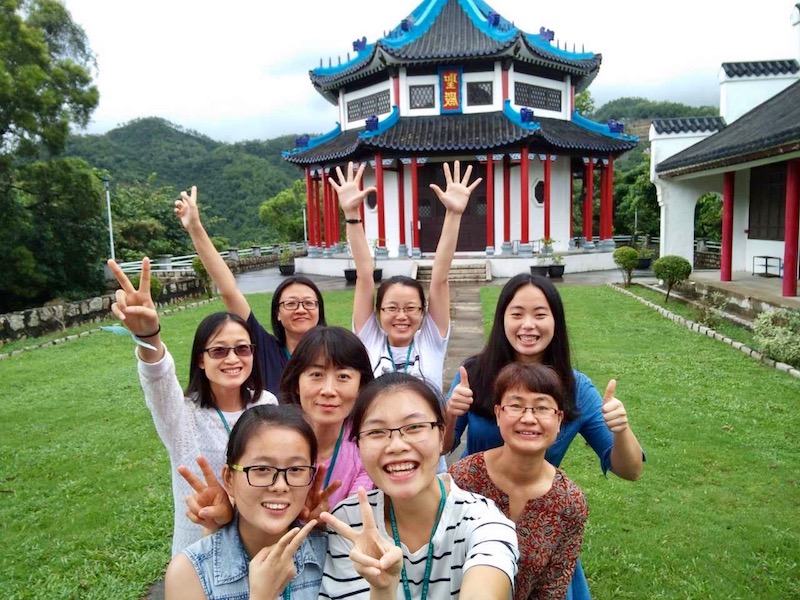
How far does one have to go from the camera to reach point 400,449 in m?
1.62

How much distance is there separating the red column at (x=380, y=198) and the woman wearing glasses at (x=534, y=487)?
727 inches

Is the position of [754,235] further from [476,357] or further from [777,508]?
[476,357]

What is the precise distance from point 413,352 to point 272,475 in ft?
4.58

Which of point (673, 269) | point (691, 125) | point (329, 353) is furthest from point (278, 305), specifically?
point (691, 125)

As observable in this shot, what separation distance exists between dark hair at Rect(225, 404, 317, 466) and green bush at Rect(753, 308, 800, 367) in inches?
306

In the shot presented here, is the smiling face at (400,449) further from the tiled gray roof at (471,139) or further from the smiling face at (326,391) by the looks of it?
the tiled gray roof at (471,139)

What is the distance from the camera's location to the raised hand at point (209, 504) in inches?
67.6

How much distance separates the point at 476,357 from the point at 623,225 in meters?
29.5

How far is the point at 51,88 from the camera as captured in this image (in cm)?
1564

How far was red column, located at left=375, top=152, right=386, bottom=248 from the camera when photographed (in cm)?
1973

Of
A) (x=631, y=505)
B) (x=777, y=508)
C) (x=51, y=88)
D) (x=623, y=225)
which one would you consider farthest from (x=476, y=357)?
(x=623, y=225)

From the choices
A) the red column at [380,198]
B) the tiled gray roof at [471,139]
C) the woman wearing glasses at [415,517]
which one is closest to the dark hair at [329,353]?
the woman wearing glasses at [415,517]

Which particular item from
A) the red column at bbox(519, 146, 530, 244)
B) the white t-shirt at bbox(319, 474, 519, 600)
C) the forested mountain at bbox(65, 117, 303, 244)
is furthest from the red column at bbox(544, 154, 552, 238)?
the forested mountain at bbox(65, 117, 303, 244)

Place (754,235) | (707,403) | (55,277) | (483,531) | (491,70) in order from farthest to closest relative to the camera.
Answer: (491,70), (55,277), (754,235), (707,403), (483,531)
